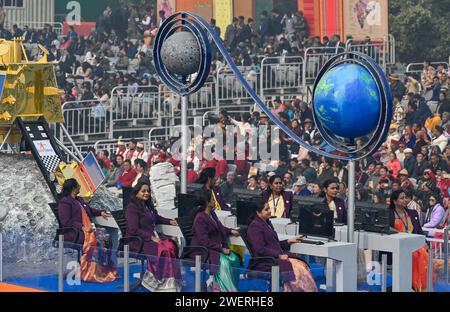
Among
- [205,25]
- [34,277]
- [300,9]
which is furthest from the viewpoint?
[300,9]

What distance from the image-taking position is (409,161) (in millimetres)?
30781

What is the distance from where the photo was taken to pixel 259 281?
20.5 meters

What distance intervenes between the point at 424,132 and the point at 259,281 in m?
11.8

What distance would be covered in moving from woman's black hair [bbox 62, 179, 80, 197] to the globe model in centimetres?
253

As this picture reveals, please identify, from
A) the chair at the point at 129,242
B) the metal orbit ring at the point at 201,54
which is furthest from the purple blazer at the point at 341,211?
the metal orbit ring at the point at 201,54

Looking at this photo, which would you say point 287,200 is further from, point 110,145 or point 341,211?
point 110,145

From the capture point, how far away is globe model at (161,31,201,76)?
83.1 feet

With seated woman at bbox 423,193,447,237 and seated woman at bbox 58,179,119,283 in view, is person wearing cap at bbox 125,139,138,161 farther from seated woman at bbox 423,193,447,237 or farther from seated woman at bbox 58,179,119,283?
seated woman at bbox 58,179,119,283

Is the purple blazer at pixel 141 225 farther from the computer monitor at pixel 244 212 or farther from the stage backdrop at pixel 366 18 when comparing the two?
the stage backdrop at pixel 366 18

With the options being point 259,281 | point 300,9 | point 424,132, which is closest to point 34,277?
point 259,281

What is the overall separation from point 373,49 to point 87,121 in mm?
7322

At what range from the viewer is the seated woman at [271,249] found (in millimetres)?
21031
